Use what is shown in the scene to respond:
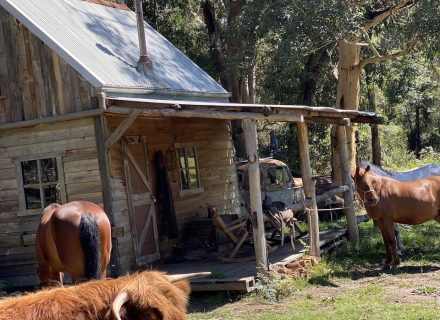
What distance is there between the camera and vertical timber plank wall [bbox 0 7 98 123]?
11578 mm

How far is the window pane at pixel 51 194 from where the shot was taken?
12.0 meters

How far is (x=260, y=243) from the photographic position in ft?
33.7

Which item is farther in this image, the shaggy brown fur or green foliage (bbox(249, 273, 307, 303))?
green foliage (bbox(249, 273, 307, 303))

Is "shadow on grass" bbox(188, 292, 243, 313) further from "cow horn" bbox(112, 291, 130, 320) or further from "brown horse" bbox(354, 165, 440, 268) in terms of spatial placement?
"cow horn" bbox(112, 291, 130, 320)

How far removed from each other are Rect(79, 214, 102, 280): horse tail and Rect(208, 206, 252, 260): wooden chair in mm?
3843

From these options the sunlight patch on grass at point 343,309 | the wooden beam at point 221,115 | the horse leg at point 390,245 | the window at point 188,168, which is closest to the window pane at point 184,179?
the window at point 188,168

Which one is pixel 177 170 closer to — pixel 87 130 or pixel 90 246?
pixel 87 130

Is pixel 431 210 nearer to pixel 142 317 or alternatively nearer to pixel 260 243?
pixel 260 243

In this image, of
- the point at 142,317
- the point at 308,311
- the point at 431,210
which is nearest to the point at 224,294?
the point at 308,311

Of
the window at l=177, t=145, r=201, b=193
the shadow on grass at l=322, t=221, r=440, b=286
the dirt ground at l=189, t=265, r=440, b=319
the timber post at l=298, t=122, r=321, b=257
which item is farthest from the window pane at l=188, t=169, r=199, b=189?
the dirt ground at l=189, t=265, r=440, b=319

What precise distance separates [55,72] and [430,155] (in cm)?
2534

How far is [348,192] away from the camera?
1430 centimetres

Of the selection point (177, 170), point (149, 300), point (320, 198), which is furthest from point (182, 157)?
point (149, 300)

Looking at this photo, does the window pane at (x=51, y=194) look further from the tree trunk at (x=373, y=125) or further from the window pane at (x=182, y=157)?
the tree trunk at (x=373, y=125)
